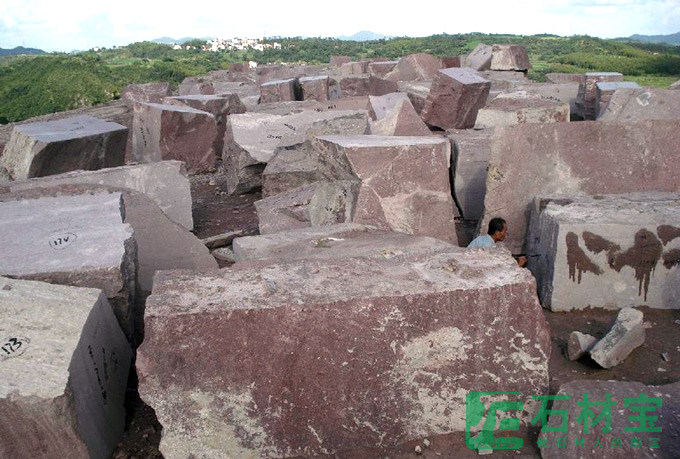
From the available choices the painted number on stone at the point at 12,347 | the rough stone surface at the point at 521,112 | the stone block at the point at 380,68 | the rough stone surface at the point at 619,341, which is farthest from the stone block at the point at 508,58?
the painted number on stone at the point at 12,347

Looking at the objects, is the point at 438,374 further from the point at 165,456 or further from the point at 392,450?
the point at 165,456

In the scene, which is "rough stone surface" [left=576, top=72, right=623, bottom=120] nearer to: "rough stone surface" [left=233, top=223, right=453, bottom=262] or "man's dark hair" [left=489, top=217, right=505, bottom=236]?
"man's dark hair" [left=489, top=217, right=505, bottom=236]

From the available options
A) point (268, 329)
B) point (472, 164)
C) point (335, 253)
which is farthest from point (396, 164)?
point (268, 329)

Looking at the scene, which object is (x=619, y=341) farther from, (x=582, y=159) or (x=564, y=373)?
(x=582, y=159)

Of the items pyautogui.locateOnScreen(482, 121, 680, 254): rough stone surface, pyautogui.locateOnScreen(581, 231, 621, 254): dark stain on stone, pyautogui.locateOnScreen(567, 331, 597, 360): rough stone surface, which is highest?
pyautogui.locateOnScreen(482, 121, 680, 254): rough stone surface

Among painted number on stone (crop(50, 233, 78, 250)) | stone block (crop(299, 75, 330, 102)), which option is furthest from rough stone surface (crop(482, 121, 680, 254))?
stone block (crop(299, 75, 330, 102))

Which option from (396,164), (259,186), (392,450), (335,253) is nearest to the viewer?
(392,450)

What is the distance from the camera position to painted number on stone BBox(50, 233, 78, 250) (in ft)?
9.94

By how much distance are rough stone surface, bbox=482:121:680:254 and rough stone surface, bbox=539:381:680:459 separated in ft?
6.57

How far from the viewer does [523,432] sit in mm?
2518

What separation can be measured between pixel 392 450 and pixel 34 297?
60.4 inches

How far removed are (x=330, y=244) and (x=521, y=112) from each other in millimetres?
3780

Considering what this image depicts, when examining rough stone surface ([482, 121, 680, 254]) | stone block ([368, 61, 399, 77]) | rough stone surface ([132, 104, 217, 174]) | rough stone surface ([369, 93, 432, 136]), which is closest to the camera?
rough stone surface ([482, 121, 680, 254])

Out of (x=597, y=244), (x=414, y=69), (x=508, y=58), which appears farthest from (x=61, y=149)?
(x=508, y=58)
